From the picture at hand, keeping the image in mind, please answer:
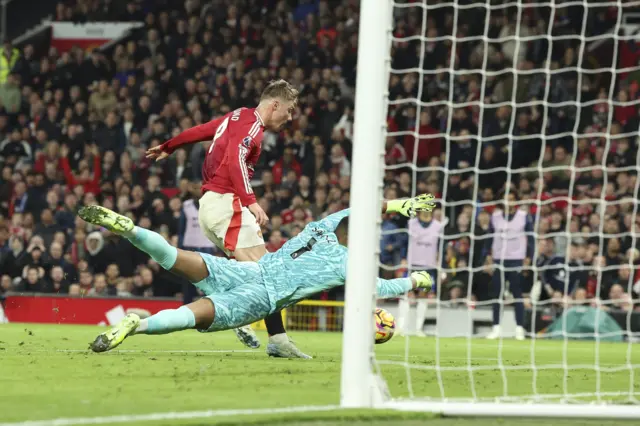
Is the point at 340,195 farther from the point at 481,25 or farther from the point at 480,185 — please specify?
the point at 481,25

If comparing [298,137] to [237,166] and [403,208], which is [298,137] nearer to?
[237,166]

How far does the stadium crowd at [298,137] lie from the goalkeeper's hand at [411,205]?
195 inches

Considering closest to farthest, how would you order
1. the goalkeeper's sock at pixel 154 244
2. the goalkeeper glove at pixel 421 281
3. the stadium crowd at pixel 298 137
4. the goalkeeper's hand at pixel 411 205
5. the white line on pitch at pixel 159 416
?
the white line on pitch at pixel 159 416 < the goalkeeper's sock at pixel 154 244 < the goalkeeper's hand at pixel 411 205 < the goalkeeper glove at pixel 421 281 < the stadium crowd at pixel 298 137

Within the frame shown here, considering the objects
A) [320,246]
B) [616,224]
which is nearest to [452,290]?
[616,224]

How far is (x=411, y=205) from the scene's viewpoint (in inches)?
305

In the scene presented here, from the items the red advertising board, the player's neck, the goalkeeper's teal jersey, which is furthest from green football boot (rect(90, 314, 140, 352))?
the red advertising board

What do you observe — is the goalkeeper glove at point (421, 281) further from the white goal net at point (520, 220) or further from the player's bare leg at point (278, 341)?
the player's bare leg at point (278, 341)

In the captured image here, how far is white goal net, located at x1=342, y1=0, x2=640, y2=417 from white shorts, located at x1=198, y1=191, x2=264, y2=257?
48.9 inches

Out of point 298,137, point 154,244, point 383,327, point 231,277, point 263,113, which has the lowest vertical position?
point 383,327

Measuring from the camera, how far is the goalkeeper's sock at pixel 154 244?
6855mm

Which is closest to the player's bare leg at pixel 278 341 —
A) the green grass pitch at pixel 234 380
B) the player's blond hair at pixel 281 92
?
the green grass pitch at pixel 234 380

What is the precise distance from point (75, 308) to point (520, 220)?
5.90 meters

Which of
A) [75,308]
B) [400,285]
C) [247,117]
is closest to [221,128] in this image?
[247,117]

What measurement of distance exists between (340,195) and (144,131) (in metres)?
4.22
